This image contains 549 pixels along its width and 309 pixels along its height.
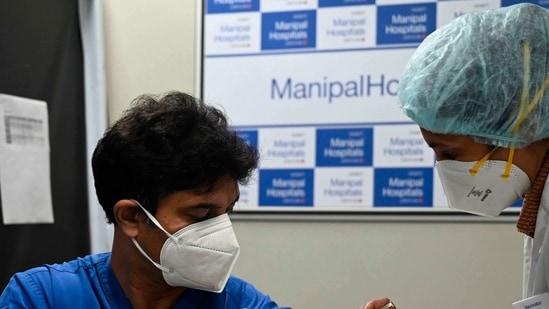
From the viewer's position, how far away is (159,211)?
1.39 metres

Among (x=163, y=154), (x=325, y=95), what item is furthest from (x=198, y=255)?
(x=325, y=95)

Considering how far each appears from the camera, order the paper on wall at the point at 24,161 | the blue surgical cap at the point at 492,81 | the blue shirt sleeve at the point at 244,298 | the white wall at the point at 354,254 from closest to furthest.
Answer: the blue surgical cap at the point at 492,81, the blue shirt sleeve at the point at 244,298, the paper on wall at the point at 24,161, the white wall at the point at 354,254

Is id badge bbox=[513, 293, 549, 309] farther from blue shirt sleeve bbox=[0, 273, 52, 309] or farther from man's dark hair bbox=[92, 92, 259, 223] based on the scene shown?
blue shirt sleeve bbox=[0, 273, 52, 309]

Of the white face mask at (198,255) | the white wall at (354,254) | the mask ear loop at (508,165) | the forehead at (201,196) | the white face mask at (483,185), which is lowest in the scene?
the white wall at (354,254)

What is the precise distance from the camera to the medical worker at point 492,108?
1.24 m

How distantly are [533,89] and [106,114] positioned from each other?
1593 mm

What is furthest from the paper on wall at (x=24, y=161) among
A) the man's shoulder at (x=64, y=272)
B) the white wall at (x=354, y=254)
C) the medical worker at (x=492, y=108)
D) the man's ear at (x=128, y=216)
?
the medical worker at (x=492, y=108)

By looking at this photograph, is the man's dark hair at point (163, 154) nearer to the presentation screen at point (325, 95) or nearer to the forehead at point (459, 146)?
the forehead at point (459, 146)

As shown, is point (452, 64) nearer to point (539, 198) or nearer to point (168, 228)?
point (539, 198)

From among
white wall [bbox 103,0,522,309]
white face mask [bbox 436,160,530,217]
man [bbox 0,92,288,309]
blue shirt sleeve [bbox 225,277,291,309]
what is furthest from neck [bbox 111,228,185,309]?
white wall [bbox 103,0,522,309]

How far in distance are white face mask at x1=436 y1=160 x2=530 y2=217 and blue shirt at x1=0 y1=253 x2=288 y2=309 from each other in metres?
0.49

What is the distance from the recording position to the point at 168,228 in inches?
54.6

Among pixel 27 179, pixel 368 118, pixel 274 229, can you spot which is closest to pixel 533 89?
pixel 368 118

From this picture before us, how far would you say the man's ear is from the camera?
4.57ft
